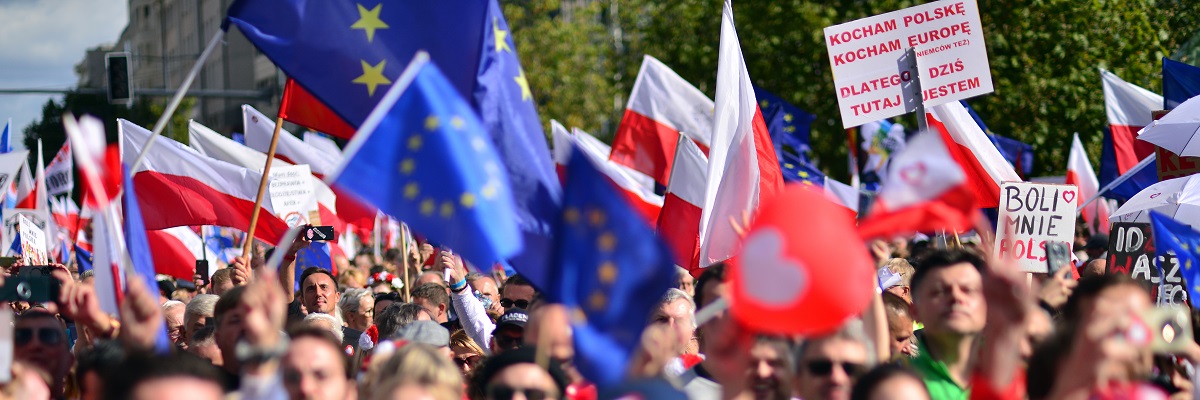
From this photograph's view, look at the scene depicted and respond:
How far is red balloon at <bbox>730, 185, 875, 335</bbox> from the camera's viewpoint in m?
3.54

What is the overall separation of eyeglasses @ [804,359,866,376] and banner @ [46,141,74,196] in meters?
13.5

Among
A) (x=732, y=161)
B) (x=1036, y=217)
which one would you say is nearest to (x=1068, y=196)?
(x=1036, y=217)

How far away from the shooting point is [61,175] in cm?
1619

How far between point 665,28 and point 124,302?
2475 centimetres

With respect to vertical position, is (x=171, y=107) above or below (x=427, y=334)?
above

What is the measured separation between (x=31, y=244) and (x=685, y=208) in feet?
16.0

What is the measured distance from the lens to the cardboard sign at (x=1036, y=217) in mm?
7309

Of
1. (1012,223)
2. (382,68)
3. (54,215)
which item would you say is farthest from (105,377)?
(54,215)

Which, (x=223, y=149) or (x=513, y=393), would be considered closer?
(x=513, y=393)

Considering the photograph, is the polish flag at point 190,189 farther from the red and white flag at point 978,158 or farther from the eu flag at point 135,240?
the eu flag at point 135,240

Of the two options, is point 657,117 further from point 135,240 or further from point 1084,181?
point 135,240

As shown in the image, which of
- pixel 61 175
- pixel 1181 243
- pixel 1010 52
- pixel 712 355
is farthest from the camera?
pixel 1010 52

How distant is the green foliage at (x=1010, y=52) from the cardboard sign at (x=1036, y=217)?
13472mm

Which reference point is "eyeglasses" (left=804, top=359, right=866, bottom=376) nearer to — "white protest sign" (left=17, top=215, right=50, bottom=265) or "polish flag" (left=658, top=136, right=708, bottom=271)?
"polish flag" (left=658, top=136, right=708, bottom=271)
